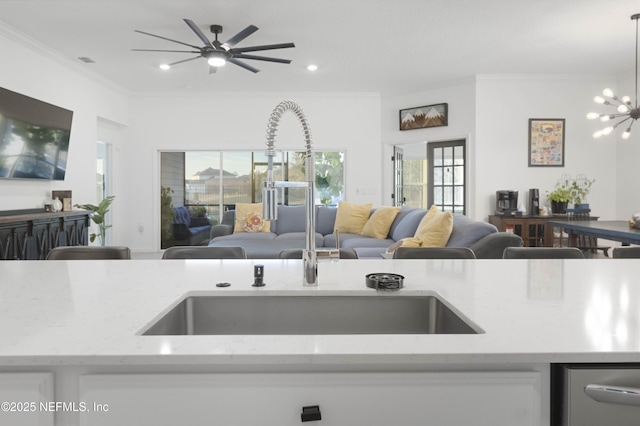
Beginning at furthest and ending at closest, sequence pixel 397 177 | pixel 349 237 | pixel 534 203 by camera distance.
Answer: pixel 397 177, pixel 534 203, pixel 349 237

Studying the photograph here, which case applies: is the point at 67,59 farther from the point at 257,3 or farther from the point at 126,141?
the point at 257,3

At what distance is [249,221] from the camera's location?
606 centimetres

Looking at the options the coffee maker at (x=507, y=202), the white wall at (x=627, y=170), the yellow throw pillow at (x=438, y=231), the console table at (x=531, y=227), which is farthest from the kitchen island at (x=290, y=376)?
the white wall at (x=627, y=170)

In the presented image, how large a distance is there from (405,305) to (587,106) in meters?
6.62

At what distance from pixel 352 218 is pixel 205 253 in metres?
4.03

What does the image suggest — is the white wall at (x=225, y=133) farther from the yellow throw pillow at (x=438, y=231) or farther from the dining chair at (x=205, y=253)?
the dining chair at (x=205, y=253)

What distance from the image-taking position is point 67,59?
5434 mm

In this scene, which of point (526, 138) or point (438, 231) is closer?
point (438, 231)

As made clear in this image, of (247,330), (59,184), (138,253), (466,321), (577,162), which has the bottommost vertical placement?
(138,253)

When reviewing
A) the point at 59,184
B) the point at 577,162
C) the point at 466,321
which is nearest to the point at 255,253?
the point at 59,184

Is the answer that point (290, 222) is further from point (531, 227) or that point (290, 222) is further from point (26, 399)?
point (26, 399)

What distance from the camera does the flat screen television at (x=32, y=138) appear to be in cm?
429

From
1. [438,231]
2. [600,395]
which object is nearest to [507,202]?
[438,231]

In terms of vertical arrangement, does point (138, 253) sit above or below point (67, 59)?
below
